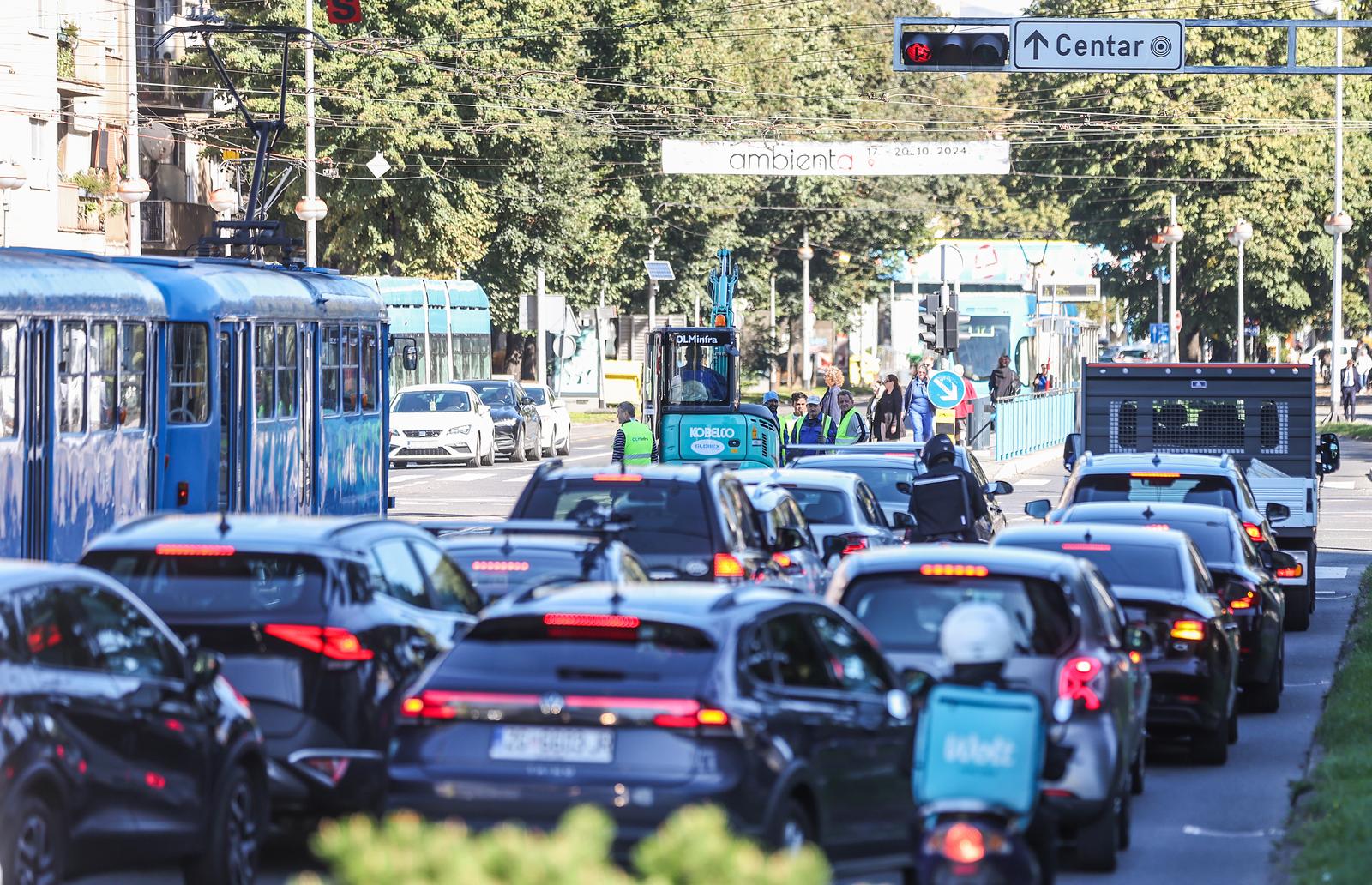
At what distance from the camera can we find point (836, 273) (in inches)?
3521

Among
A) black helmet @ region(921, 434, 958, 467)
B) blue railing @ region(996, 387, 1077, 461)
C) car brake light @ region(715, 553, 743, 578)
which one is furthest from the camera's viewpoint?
blue railing @ region(996, 387, 1077, 461)

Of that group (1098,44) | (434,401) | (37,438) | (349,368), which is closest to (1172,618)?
(37,438)

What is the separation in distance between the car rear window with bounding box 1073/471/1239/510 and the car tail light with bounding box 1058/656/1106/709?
8.15 metres

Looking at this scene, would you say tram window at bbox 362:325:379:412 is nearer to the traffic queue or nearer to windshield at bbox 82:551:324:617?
the traffic queue

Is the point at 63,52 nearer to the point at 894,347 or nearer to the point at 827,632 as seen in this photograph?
the point at 894,347

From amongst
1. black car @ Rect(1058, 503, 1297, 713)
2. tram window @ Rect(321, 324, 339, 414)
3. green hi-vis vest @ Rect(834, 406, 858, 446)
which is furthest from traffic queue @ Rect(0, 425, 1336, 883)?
green hi-vis vest @ Rect(834, 406, 858, 446)

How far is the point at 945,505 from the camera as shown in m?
17.8

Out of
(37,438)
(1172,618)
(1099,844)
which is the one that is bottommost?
(1099,844)

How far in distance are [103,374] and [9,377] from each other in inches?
66.5

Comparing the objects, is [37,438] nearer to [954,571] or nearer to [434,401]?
[954,571]

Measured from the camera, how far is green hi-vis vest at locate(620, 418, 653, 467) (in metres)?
24.9

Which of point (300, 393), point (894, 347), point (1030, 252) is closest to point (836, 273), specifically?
point (894, 347)

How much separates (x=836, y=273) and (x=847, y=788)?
81329mm

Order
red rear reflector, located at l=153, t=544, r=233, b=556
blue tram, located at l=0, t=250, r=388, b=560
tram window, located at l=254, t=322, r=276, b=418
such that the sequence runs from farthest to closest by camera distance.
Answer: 1. tram window, located at l=254, t=322, r=276, b=418
2. blue tram, located at l=0, t=250, r=388, b=560
3. red rear reflector, located at l=153, t=544, r=233, b=556
